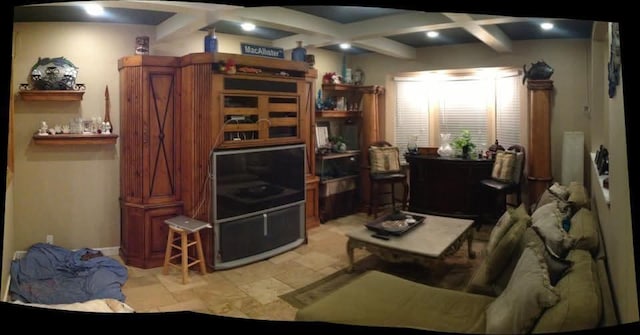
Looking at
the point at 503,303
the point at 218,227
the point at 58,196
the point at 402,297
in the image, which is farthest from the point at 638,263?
the point at 58,196

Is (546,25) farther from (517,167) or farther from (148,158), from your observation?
(148,158)

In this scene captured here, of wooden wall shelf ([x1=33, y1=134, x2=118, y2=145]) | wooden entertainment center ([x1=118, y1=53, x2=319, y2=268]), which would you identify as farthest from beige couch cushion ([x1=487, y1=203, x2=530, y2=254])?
wooden wall shelf ([x1=33, y1=134, x2=118, y2=145])

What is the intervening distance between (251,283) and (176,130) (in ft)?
2.03

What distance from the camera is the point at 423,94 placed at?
138 cm

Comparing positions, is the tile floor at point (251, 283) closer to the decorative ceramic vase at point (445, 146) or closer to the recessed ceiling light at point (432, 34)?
the decorative ceramic vase at point (445, 146)

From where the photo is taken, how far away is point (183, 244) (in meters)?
1.35

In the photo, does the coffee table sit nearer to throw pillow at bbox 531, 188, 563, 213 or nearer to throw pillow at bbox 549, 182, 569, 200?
throw pillow at bbox 531, 188, 563, 213

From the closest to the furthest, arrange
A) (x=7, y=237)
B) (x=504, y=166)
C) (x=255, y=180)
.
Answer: (x=7, y=237), (x=504, y=166), (x=255, y=180)

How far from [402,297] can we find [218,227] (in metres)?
0.76

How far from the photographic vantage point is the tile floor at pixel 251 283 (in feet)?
3.86

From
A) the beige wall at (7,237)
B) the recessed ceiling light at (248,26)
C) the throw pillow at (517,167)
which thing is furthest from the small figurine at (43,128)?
the throw pillow at (517,167)

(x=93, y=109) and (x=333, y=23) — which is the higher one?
(x=333, y=23)

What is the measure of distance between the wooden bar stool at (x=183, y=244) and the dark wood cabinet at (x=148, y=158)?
0.03 metres

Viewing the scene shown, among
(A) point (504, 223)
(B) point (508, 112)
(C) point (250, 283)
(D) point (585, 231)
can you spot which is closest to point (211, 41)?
(C) point (250, 283)
